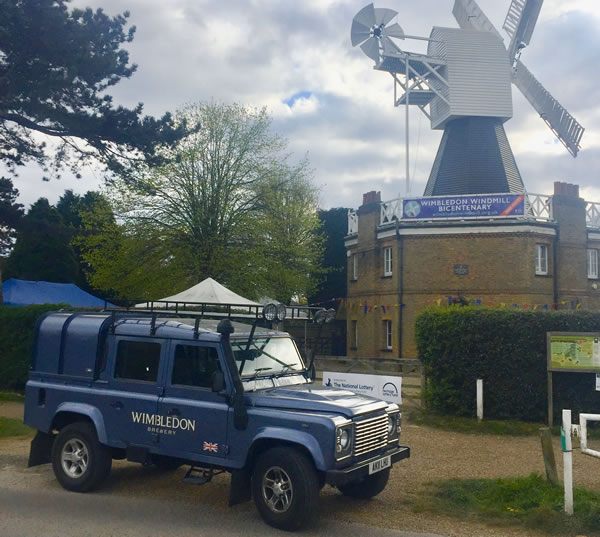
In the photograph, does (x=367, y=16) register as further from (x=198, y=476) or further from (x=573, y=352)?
(x=198, y=476)

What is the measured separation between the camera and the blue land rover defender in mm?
6516

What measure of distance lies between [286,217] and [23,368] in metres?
14.7

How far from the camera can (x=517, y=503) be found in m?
7.41

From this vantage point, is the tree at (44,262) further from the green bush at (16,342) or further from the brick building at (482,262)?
the green bush at (16,342)

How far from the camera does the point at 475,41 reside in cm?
3134

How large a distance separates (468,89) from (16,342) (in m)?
23.6

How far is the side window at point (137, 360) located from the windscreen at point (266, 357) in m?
1.10

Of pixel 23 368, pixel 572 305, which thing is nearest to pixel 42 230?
pixel 23 368

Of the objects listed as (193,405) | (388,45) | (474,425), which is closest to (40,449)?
(193,405)

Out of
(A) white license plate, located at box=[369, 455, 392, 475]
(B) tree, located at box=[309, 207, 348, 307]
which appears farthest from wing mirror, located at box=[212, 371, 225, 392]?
(B) tree, located at box=[309, 207, 348, 307]

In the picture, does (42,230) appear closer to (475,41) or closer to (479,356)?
(479,356)

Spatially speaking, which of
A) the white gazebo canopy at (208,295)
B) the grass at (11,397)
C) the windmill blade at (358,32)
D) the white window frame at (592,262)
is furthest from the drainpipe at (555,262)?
the grass at (11,397)

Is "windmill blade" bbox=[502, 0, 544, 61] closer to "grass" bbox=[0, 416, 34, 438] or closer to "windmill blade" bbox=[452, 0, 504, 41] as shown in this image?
"windmill blade" bbox=[452, 0, 504, 41]

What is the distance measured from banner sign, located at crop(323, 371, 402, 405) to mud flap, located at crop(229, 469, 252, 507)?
6.39 metres
